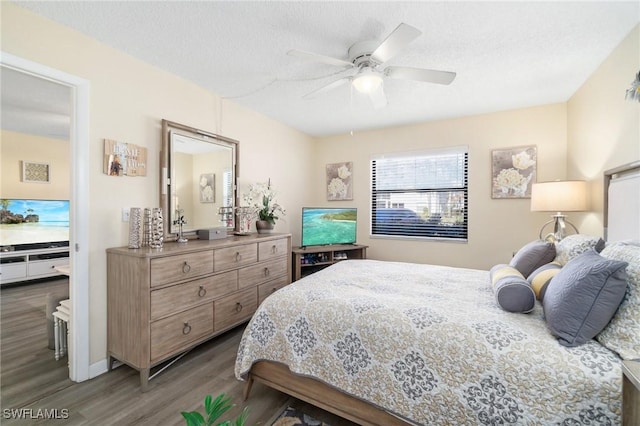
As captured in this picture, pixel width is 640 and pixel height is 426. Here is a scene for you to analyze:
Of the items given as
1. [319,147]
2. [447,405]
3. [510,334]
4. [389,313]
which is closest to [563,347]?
[510,334]

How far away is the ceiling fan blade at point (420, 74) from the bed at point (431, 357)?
54.2 inches

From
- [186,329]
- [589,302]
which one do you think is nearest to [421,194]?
[589,302]

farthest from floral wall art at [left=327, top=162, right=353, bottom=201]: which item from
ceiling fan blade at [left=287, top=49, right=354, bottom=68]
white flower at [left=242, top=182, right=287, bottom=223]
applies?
ceiling fan blade at [left=287, top=49, right=354, bottom=68]

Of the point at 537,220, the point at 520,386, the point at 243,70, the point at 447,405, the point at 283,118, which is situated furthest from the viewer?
the point at 283,118

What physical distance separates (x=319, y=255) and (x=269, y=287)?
1.05m

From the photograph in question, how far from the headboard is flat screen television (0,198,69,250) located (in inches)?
287

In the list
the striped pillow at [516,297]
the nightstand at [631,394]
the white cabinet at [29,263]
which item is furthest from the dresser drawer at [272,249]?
the white cabinet at [29,263]

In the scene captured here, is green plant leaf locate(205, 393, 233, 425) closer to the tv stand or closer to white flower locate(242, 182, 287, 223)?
white flower locate(242, 182, 287, 223)

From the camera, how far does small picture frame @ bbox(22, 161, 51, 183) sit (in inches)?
175

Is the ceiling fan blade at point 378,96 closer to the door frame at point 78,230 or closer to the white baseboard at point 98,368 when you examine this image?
the door frame at point 78,230

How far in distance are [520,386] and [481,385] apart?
0.45 ft

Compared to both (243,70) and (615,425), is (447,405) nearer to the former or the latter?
(615,425)

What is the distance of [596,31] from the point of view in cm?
185

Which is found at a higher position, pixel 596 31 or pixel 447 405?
pixel 596 31
